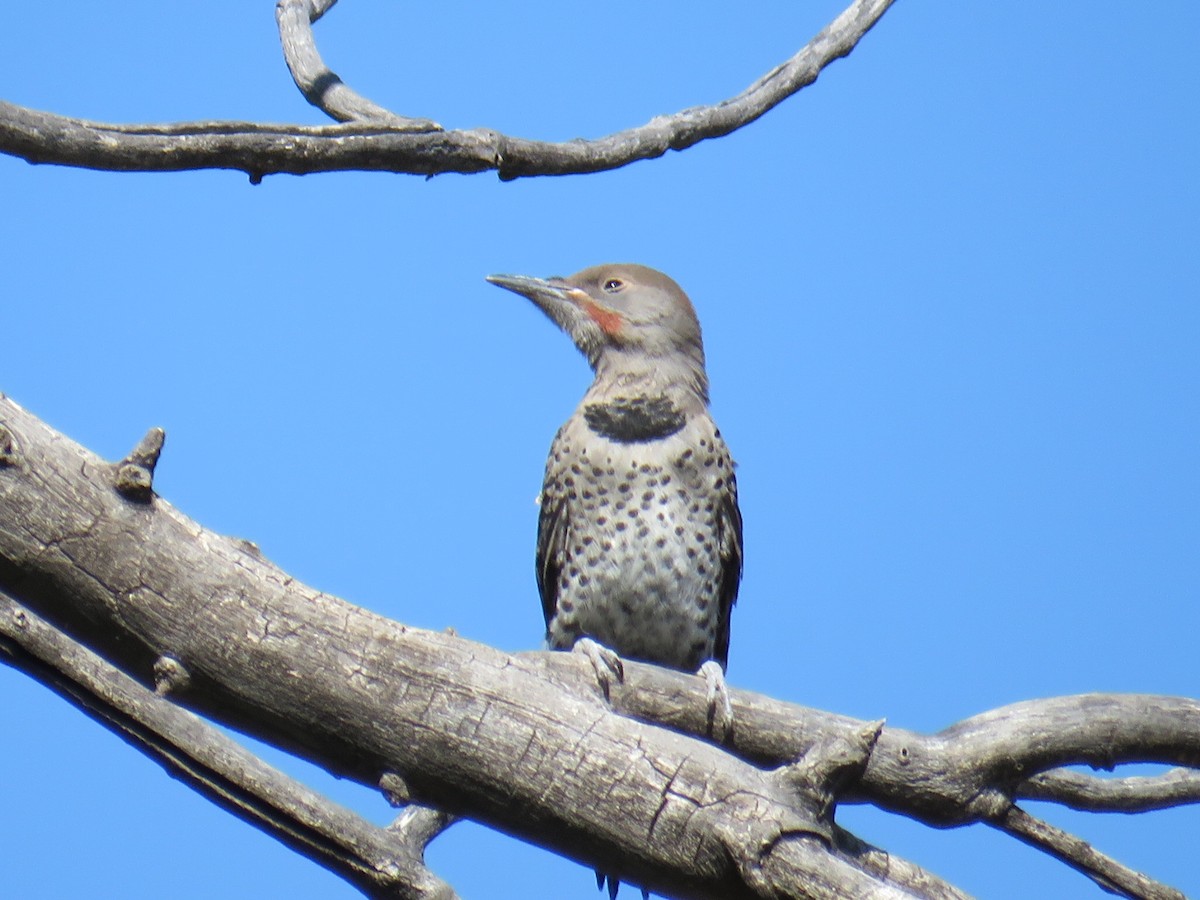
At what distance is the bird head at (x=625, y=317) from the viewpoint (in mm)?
5504

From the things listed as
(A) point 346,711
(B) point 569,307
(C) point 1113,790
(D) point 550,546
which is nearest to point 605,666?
(A) point 346,711

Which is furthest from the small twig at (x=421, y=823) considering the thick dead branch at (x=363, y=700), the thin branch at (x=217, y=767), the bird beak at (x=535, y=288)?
the bird beak at (x=535, y=288)

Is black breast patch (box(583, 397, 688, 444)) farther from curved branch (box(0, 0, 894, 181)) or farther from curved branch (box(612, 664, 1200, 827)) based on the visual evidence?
curved branch (box(612, 664, 1200, 827))

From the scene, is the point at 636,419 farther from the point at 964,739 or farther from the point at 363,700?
the point at 363,700

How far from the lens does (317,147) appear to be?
10.3ft

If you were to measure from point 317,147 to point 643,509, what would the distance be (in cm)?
227

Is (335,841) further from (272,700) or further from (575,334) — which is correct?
(575,334)

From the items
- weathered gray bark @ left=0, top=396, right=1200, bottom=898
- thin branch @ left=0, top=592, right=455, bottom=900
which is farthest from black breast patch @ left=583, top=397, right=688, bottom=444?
thin branch @ left=0, top=592, right=455, bottom=900

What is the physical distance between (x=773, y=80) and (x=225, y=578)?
2.62m

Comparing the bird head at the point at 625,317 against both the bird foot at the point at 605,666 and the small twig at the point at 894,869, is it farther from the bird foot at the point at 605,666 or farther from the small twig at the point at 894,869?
the small twig at the point at 894,869

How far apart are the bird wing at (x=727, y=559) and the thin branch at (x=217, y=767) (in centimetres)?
283

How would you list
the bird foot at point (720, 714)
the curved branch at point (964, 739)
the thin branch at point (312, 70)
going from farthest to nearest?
the thin branch at point (312, 70) < the bird foot at point (720, 714) < the curved branch at point (964, 739)


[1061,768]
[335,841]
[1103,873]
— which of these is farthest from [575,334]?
[335,841]

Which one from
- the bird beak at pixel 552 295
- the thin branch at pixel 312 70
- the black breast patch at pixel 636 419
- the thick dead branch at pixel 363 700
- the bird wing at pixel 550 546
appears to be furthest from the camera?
the bird beak at pixel 552 295
